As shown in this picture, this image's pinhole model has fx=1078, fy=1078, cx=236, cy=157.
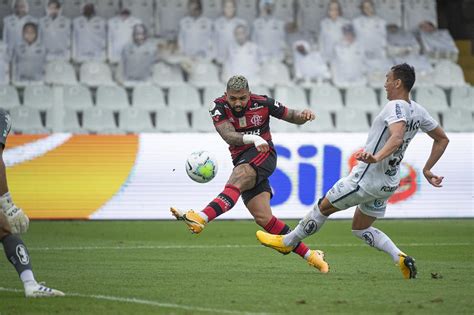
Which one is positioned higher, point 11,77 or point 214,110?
point 214,110

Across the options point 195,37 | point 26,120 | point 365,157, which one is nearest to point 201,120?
point 195,37

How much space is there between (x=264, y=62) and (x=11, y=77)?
533cm

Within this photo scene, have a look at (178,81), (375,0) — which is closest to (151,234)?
(178,81)

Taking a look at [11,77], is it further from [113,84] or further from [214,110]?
[214,110]

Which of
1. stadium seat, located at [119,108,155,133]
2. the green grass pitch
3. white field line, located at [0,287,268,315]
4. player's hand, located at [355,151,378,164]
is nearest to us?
white field line, located at [0,287,268,315]

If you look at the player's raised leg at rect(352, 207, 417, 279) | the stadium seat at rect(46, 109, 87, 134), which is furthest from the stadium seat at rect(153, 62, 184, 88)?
the player's raised leg at rect(352, 207, 417, 279)

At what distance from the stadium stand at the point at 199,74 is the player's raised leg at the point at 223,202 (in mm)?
9983

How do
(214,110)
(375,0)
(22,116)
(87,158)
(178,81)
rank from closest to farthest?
1. (214,110)
2. (87,158)
3. (22,116)
4. (178,81)
5. (375,0)

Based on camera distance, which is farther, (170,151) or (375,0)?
(375,0)

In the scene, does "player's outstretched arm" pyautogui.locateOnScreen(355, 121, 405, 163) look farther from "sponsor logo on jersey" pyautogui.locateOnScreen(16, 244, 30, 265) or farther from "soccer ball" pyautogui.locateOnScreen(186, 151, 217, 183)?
"sponsor logo on jersey" pyautogui.locateOnScreen(16, 244, 30, 265)

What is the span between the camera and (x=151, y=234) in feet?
53.6

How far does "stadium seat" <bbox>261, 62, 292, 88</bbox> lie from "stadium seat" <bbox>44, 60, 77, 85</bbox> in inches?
158

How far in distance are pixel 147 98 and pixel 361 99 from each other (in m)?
4.50

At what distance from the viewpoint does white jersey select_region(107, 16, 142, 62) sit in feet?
76.0
